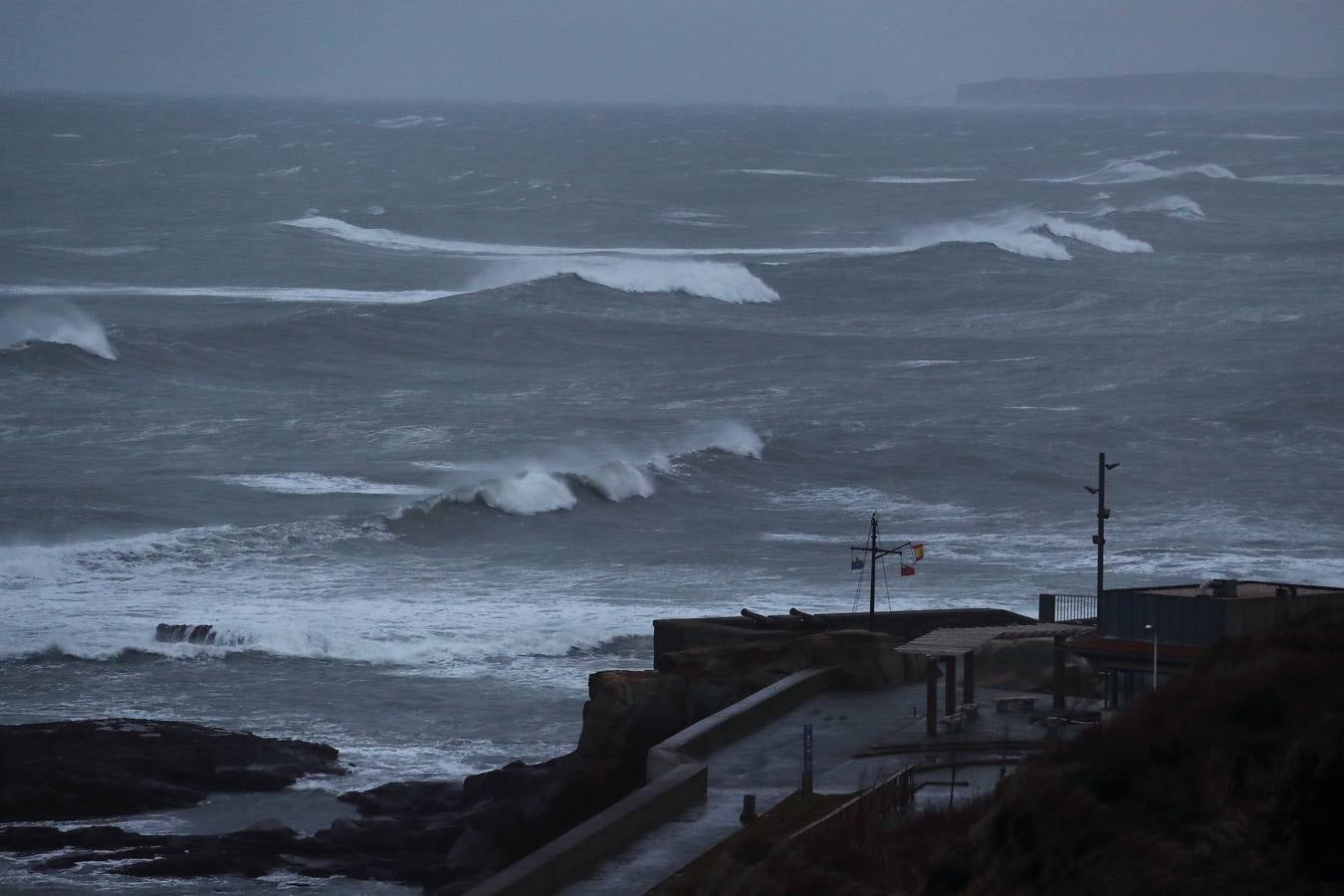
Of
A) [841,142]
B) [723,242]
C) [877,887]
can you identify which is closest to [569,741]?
[877,887]

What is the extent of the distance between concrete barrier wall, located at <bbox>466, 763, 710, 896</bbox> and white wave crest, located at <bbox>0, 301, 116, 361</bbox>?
38020mm

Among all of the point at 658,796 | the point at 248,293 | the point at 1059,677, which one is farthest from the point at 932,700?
the point at 248,293

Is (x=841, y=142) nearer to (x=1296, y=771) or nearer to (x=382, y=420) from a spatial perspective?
(x=382, y=420)

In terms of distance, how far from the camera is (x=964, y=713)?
17.5 meters

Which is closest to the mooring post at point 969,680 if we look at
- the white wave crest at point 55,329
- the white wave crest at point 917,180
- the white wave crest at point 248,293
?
the white wave crest at point 55,329

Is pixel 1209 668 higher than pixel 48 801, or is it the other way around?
pixel 1209 668

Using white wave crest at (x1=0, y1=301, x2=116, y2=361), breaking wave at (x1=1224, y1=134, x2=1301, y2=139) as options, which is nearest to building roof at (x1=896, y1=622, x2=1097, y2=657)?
white wave crest at (x1=0, y1=301, x2=116, y2=361)

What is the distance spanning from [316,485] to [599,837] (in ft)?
77.9

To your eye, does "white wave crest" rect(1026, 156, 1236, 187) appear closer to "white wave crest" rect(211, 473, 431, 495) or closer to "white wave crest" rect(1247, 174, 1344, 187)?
"white wave crest" rect(1247, 174, 1344, 187)

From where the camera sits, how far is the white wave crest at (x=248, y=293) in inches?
2549

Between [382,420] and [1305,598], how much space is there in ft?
98.0

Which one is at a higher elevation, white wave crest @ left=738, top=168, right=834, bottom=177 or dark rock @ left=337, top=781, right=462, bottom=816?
white wave crest @ left=738, top=168, right=834, bottom=177

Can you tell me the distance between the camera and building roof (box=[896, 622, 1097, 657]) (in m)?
17.5

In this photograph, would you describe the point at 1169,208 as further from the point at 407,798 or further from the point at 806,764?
the point at 806,764
